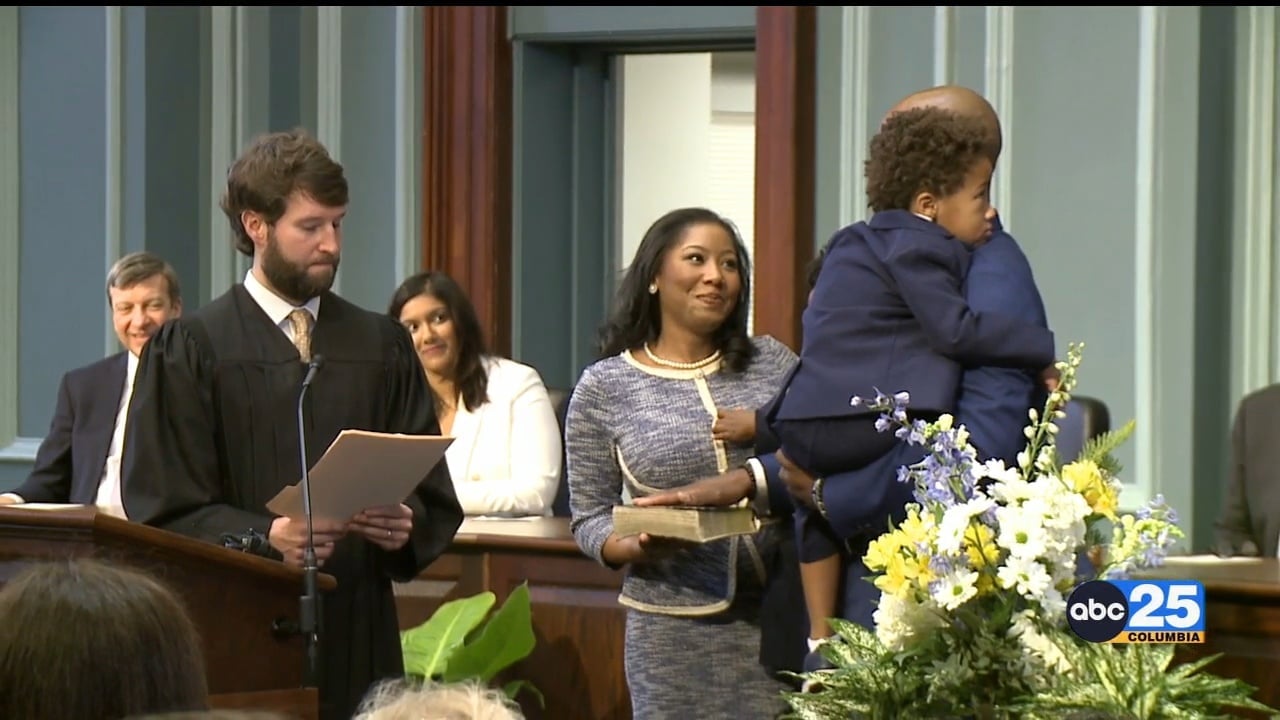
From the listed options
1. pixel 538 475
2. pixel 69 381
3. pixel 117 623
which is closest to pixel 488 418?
pixel 538 475

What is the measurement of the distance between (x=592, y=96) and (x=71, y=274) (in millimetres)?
2216

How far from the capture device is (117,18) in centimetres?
765

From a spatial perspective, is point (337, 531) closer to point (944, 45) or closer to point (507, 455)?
point (507, 455)

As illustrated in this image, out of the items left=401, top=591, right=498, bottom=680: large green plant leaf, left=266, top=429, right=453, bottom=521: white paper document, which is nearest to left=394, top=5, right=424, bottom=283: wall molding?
left=401, top=591, right=498, bottom=680: large green plant leaf

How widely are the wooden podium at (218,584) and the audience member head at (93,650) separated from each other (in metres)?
1.45

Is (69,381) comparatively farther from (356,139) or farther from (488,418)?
(356,139)

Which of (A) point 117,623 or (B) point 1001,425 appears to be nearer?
(A) point 117,623

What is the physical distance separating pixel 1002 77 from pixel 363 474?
13.0ft

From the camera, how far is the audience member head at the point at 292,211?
3.78m

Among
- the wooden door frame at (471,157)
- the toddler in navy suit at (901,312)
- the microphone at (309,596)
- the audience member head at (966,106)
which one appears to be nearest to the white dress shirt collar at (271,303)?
the microphone at (309,596)

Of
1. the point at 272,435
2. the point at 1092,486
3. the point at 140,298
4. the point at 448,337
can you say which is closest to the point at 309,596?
the point at 272,435

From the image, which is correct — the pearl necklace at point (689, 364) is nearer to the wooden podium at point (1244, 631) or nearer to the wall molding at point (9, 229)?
the wooden podium at point (1244, 631)

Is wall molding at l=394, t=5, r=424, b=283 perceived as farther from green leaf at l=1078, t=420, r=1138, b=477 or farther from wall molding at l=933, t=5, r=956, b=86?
green leaf at l=1078, t=420, r=1138, b=477

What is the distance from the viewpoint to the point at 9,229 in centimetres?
791
